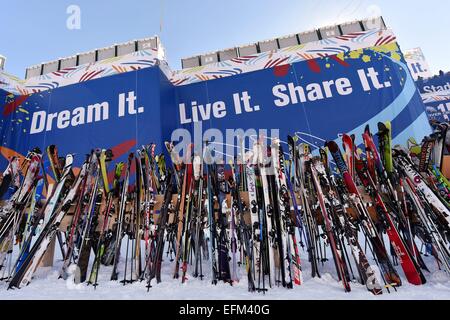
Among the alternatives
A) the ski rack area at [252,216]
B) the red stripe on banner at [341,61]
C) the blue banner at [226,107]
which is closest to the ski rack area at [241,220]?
the ski rack area at [252,216]

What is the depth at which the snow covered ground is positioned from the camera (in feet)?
4.81

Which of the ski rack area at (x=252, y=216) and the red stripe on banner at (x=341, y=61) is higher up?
the red stripe on banner at (x=341, y=61)

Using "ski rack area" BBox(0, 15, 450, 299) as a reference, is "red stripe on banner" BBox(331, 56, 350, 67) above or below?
above

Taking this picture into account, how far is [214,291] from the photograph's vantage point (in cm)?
165

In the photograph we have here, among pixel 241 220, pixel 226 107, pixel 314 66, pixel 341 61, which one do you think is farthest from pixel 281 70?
pixel 241 220

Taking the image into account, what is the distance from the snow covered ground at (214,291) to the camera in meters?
1.47

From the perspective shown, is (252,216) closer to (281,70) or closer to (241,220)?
(241,220)

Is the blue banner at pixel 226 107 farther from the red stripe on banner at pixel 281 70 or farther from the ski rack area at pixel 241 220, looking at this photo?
the ski rack area at pixel 241 220

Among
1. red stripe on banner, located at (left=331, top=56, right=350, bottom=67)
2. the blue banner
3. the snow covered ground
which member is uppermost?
red stripe on banner, located at (left=331, top=56, right=350, bottom=67)

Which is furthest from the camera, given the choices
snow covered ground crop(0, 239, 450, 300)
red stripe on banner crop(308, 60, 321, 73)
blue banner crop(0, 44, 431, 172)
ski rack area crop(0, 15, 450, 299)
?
red stripe on banner crop(308, 60, 321, 73)

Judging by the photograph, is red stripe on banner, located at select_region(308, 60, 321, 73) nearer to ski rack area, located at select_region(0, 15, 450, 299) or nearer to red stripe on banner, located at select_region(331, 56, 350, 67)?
red stripe on banner, located at select_region(331, 56, 350, 67)

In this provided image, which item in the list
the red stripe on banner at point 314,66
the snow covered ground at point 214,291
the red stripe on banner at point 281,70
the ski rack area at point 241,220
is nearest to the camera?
the snow covered ground at point 214,291

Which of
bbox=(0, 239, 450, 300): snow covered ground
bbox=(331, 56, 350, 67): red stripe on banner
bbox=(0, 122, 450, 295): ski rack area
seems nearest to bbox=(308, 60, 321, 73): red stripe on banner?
bbox=(331, 56, 350, 67): red stripe on banner
